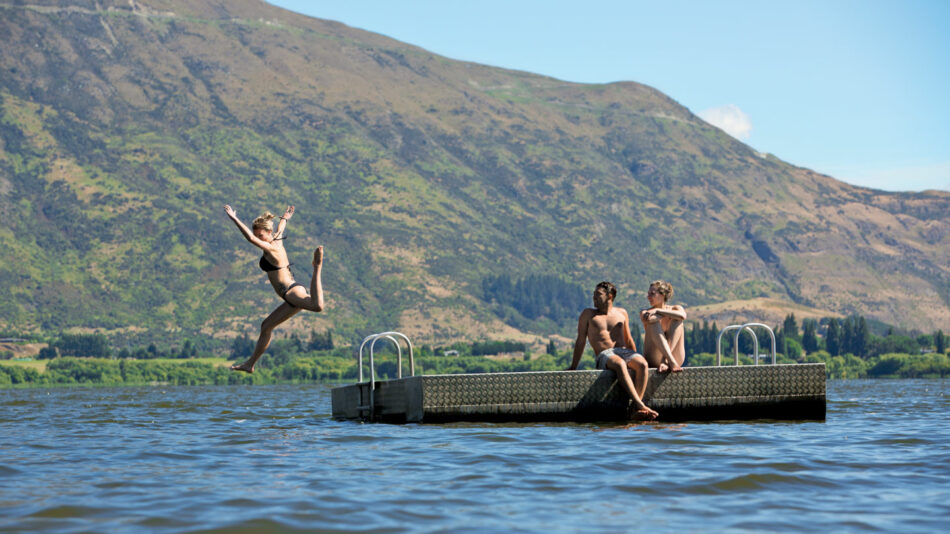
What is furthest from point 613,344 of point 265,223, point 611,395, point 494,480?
point 494,480

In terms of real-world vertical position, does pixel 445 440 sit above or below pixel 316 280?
below

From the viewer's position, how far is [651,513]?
10883mm

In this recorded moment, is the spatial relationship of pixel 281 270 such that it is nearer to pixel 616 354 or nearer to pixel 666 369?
pixel 616 354

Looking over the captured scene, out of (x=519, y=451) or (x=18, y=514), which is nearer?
(x=18, y=514)

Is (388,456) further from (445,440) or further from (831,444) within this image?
(831,444)

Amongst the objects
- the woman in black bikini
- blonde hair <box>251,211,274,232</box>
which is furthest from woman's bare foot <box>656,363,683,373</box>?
blonde hair <box>251,211,274,232</box>

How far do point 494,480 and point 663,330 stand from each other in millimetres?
7475

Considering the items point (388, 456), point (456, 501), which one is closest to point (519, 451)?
point (388, 456)

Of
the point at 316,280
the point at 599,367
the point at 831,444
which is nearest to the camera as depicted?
the point at 831,444

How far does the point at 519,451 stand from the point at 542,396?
445 cm

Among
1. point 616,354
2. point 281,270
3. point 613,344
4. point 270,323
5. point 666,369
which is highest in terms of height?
point 281,270

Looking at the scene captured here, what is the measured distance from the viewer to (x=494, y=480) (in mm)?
13164

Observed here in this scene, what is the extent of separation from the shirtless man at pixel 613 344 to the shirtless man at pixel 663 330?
0.35m

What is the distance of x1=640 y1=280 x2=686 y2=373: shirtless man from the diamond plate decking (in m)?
0.25
